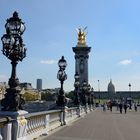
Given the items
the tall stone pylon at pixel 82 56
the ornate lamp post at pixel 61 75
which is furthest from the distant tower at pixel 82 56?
the ornate lamp post at pixel 61 75

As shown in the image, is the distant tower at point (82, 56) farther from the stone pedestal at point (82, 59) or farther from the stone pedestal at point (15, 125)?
the stone pedestal at point (15, 125)

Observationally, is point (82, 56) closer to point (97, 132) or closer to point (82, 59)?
point (82, 59)

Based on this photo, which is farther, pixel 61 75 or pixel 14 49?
pixel 61 75

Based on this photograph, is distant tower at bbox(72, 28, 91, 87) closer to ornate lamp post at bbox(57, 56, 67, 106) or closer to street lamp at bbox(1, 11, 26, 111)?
ornate lamp post at bbox(57, 56, 67, 106)

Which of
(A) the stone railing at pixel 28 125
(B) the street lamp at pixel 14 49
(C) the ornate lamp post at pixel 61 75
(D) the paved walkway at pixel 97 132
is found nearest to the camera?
(A) the stone railing at pixel 28 125

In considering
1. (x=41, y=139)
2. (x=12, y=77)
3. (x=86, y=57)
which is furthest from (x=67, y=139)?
(x=86, y=57)

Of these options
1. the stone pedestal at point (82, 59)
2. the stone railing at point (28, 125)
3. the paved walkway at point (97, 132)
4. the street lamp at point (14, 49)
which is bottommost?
the paved walkway at point (97, 132)

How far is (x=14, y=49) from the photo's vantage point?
17.7 metres

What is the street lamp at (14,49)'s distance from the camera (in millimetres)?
16922

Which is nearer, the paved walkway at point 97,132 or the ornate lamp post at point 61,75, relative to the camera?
the paved walkway at point 97,132

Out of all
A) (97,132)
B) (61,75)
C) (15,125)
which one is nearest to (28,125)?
(15,125)

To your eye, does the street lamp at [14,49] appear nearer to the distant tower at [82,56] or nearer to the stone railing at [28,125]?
the stone railing at [28,125]

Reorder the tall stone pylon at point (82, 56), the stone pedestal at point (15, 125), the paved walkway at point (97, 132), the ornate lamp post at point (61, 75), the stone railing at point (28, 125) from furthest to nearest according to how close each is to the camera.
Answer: the tall stone pylon at point (82, 56), the ornate lamp post at point (61, 75), the paved walkway at point (97, 132), the stone pedestal at point (15, 125), the stone railing at point (28, 125)

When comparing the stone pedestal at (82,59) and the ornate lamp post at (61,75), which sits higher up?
the stone pedestal at (82,59)
